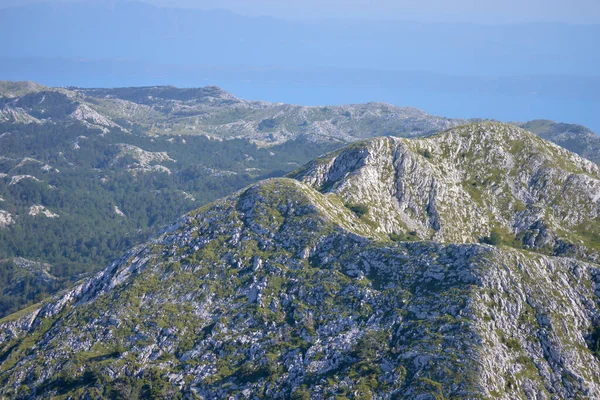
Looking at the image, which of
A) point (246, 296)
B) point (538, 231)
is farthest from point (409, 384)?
point (538, 231)

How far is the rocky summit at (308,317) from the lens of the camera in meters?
87.2

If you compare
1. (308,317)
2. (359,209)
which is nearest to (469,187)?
(359,209)

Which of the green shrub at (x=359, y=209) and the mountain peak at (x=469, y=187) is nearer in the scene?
the green shrub at (x=359, y=209)

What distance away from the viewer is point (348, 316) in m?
97.9

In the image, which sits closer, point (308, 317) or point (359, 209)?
point (308, 317)

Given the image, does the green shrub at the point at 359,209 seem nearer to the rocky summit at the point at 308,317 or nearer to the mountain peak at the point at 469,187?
the rocky summit at the point at 308,317

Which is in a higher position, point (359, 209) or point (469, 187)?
point (469, 187)

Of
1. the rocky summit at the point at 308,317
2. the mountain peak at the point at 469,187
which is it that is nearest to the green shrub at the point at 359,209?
the rocky summit at the point at 308,317

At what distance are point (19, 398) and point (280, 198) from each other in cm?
6375

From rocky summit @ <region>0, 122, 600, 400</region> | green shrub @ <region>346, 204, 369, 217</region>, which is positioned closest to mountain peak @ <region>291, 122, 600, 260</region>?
green shrub @ <region>346, 204, 369, 217</region>

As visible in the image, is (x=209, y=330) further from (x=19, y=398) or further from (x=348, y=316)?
(x=19, y=398)

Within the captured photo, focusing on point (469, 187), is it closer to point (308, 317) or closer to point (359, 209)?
point (359, 209)

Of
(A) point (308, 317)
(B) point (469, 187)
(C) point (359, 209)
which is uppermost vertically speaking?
(B) point (469, 187)

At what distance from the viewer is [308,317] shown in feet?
326
